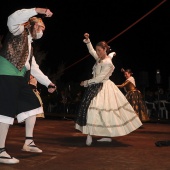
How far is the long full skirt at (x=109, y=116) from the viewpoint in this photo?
20.5 ft

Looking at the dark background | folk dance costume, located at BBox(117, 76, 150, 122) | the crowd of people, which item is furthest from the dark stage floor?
the dark background

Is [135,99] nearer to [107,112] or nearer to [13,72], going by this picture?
[107,112]

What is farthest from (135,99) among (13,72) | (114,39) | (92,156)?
(114,39)

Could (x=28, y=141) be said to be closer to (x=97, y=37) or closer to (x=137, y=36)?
(x=97, y=37)

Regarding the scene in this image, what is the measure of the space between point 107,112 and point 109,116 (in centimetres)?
8

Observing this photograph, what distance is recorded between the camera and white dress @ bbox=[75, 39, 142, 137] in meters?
6.27

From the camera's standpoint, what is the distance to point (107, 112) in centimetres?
641

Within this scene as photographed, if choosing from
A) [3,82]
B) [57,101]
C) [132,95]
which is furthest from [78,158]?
[57,101]

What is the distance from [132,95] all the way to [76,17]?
28.0 metres

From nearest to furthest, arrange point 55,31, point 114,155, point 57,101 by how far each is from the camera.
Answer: point 114,155, point 57,101, point 55,31

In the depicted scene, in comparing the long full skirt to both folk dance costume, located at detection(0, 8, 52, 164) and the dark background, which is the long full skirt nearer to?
folk dance costume, located at detection(0, 8, 52, 164)

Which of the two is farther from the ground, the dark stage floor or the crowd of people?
the crowd of people

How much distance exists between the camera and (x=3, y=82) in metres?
4.66

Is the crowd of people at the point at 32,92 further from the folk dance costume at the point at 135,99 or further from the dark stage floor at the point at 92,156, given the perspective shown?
the folk dance costume at the point at 135,99
